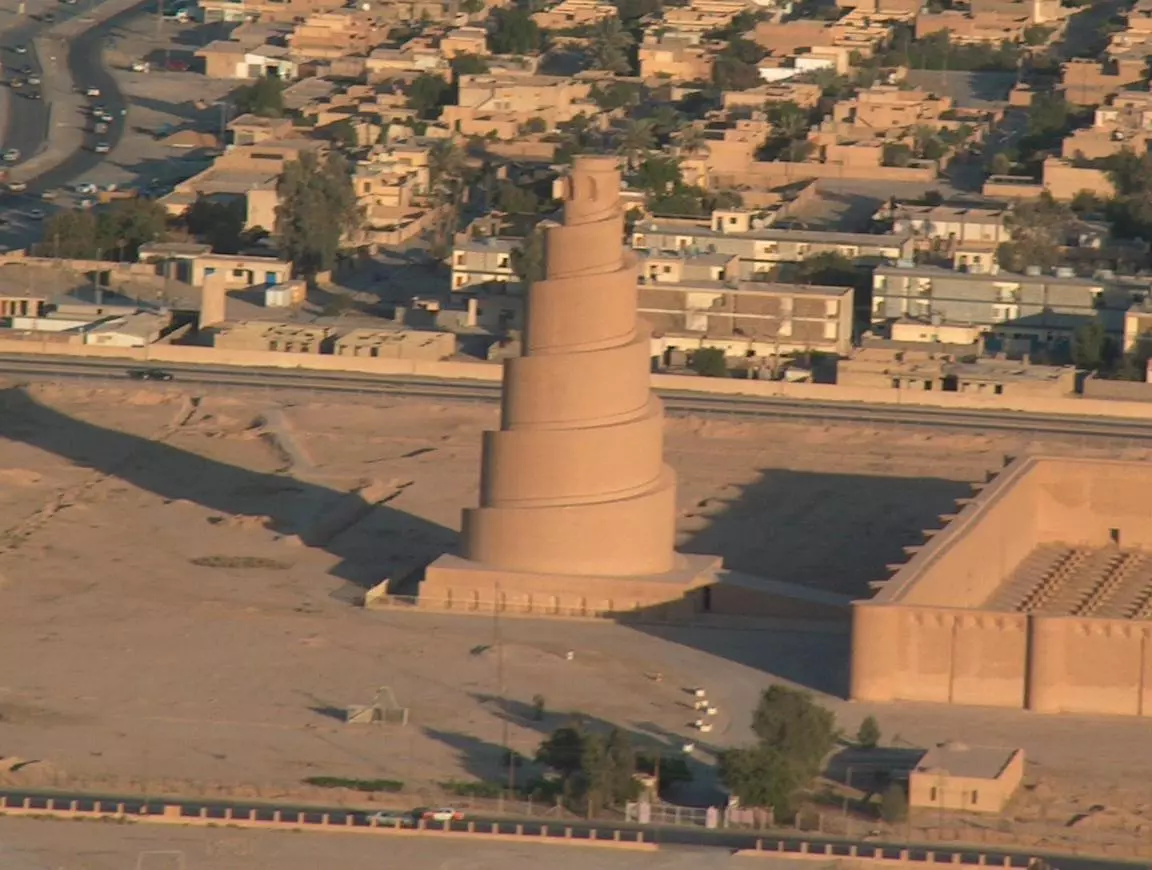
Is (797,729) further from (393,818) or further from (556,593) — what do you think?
(556,593)

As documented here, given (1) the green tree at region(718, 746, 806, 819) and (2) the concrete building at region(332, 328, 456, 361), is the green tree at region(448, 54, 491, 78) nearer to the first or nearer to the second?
(2) the concrete building at region(332, 328, 456, 361)

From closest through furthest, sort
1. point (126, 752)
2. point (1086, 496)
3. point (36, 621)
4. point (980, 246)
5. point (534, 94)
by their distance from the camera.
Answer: point (126, 752), point (36, 621), point (1086, 496), point (980, 246), point (534, 94)

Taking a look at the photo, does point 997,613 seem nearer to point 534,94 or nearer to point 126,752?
point 126,752

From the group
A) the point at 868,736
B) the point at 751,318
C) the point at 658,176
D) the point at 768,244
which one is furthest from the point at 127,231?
the point at 868,736

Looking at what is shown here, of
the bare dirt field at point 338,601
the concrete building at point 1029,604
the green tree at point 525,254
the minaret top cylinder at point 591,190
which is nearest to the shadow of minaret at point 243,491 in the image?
the bare dirt field at point 338,601

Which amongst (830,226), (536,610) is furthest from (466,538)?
(830,226)

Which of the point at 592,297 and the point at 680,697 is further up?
the point at 592,297

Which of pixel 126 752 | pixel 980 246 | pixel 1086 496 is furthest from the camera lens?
pixel 980 246
